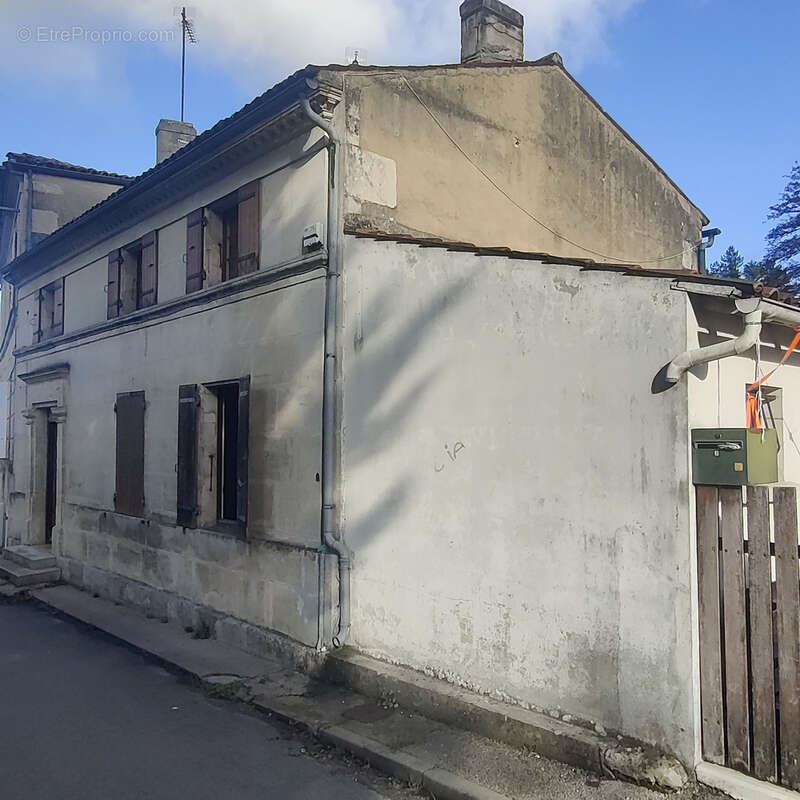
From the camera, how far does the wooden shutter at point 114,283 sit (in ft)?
37.9

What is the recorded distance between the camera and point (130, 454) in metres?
10.9

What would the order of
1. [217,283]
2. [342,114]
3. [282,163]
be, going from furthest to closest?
[217,283] → [282,163] → [342,114]

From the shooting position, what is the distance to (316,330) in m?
7.39

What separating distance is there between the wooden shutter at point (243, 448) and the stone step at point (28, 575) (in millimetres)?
6583

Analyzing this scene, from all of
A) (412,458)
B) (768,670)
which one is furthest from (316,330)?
(768,670)

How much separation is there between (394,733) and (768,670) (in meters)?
2.75

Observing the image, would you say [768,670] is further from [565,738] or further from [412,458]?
[412,458]

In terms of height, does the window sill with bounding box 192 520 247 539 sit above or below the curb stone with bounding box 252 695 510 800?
above

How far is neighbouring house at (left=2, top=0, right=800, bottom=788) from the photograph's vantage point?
4.76 metres

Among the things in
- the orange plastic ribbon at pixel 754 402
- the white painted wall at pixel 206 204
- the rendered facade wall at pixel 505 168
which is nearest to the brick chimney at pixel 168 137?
the white painted wall at pixel 206 204

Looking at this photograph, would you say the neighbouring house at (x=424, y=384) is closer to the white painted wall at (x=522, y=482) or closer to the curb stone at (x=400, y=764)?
the white painted wall at (x=522, y=482)

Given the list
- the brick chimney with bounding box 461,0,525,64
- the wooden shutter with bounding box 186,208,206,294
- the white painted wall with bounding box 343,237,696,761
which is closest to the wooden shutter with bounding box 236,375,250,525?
the white painted wall with bounding box 343,237,696,761

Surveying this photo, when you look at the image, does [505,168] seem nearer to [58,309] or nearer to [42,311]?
[58,309]

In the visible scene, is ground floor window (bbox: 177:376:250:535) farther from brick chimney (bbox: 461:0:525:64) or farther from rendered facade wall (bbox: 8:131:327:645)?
brick chimney (bbox: 461:0:525:64)
